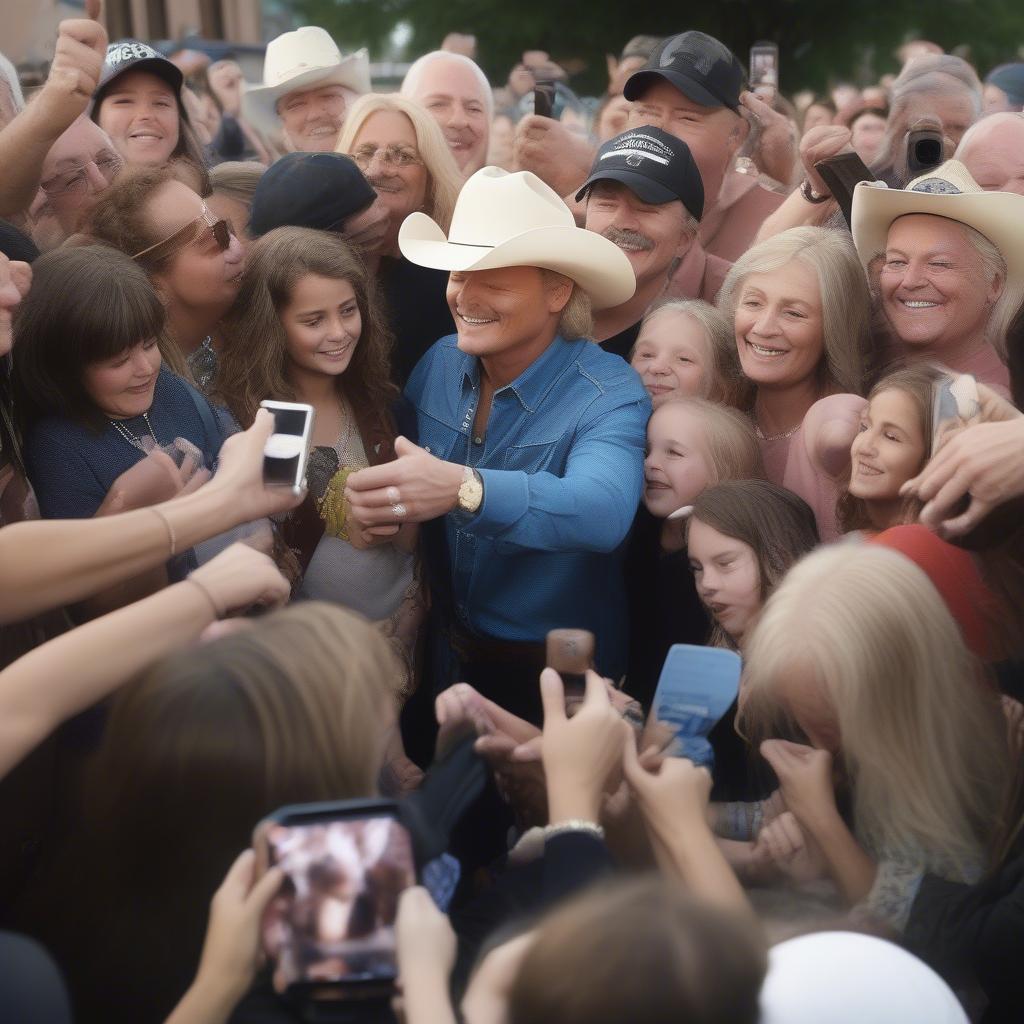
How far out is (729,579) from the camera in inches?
112

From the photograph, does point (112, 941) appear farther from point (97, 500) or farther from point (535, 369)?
point (535, 369)

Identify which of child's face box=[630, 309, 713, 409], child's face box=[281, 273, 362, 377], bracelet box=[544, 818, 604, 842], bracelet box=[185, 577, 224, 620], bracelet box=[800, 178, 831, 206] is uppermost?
bracelet box=[800, 178, 831, 206]

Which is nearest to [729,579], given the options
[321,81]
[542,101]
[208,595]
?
[208,595]

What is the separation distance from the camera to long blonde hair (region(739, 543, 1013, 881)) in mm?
2078

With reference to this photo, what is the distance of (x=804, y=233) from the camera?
3.36 metres

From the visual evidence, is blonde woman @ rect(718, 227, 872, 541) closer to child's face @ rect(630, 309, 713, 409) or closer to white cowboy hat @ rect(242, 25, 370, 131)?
child's face @ rect(630, 309, 713, 409)

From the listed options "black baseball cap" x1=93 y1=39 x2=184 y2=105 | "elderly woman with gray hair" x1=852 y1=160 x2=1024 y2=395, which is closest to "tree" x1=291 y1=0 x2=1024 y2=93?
"black baseball cap" x1=93 y1=39 x2=184 y2=105

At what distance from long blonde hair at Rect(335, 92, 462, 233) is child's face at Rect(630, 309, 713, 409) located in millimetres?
998

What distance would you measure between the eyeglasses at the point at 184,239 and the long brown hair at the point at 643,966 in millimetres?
2344

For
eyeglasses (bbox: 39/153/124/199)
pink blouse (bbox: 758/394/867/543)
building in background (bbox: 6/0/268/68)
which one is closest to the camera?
pink blouse (bbox: 758/394/867/543)

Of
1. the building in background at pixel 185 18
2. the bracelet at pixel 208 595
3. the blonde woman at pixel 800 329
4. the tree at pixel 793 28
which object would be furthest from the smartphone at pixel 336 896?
the tree at pixel 793 28

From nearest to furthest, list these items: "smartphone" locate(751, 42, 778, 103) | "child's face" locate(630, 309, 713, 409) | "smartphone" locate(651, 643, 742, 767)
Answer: "smartphone" locate(651, 643, 742, 767)
"child's face" locate(630, 309, 713, 409)
"smartphone" locate(751, 42, 778, 103)

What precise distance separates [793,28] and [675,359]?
12.3 metres

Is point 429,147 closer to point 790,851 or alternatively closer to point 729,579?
point 729,579
